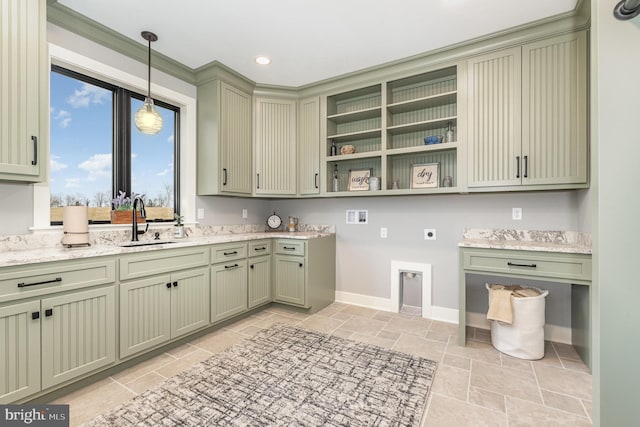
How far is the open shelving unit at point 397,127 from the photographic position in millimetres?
2996

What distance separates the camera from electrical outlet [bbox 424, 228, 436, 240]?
323 cm

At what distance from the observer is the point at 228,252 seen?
2.96m

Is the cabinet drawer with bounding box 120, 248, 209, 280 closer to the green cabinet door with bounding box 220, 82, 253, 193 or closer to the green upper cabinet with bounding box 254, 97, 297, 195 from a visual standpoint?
the green cabinet door with bounding box 220, 82, 253, 193

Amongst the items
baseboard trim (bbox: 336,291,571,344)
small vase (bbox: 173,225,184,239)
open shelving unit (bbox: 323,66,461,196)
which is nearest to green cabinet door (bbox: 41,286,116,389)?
small vase (bbox: 173,225,184,239)

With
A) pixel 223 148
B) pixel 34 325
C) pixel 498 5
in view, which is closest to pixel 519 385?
pixel 498 5

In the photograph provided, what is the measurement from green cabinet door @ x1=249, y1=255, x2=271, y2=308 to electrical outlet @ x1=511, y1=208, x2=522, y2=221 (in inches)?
103

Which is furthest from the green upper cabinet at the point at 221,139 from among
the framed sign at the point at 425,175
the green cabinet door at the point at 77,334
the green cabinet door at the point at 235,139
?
the framed sign at the point at 425,175

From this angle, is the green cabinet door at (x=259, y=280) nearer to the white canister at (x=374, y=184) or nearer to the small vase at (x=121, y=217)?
the small vase at (x=121, y=217)

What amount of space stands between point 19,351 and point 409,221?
332cm

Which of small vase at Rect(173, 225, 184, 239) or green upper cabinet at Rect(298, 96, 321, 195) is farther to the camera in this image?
green upper cabinet at Rect(298, 96, 321, 195)

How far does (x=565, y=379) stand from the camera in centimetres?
204

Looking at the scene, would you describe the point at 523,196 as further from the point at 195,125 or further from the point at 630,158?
the point at 195,125

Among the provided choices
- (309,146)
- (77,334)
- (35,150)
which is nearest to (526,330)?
(309,146)

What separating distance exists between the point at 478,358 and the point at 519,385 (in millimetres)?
382
